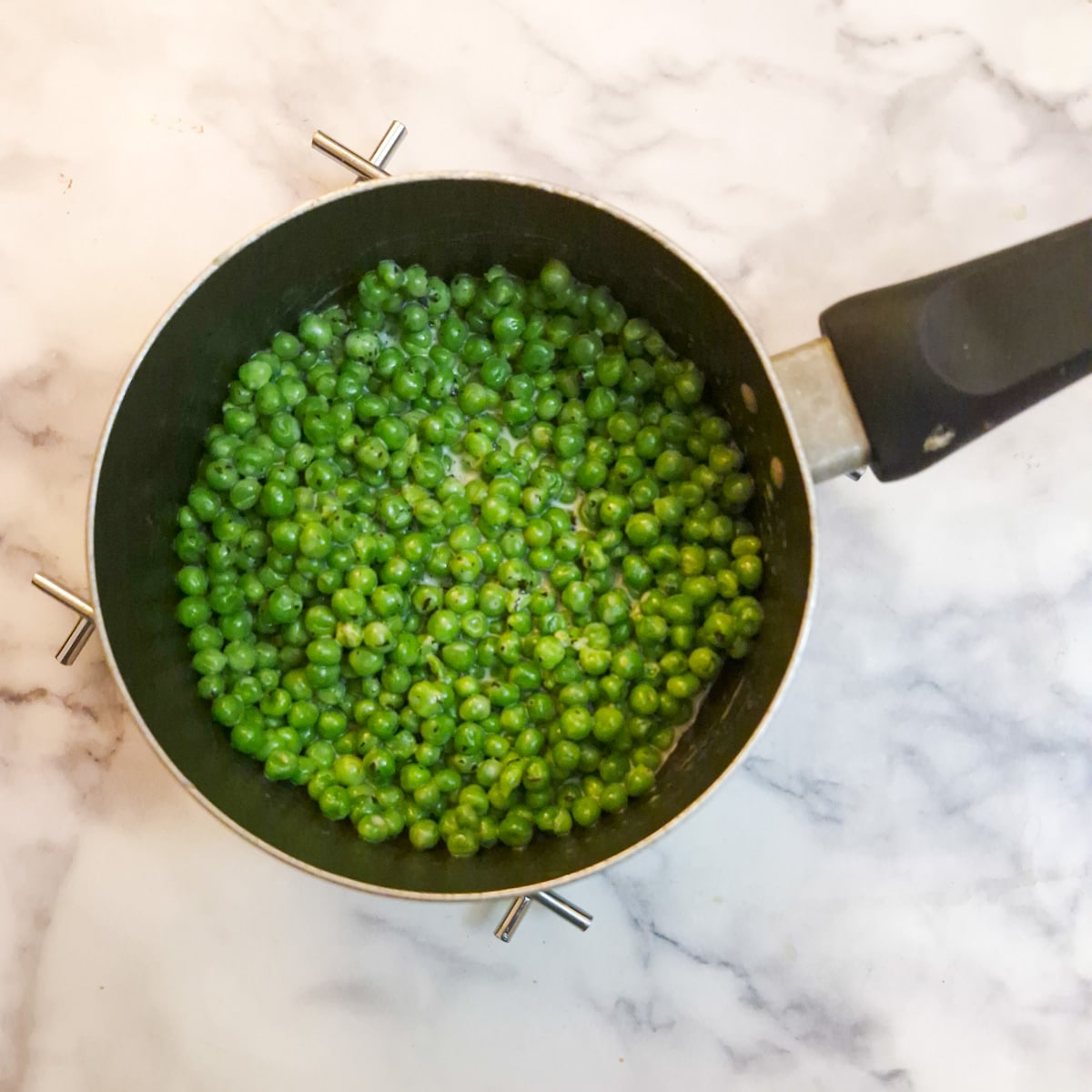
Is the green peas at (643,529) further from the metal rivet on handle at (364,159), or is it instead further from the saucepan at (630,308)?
the metal rivet on handle at (364,159)

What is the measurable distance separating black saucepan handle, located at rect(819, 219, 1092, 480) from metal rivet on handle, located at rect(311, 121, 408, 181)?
2.01ft

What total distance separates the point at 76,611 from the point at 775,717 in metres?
0.91

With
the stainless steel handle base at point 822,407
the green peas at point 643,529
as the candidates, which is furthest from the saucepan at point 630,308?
the green peas at point 643,529

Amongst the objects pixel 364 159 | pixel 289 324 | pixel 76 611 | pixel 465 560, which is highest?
pixel 364 159

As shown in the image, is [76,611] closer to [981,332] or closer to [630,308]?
[630,308]

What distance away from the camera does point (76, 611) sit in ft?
3.96

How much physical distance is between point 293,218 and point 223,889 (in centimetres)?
89

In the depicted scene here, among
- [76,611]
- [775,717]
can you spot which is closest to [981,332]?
[775,717]

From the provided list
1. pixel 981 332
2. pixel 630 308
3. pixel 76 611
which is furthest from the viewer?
pixel 630 308

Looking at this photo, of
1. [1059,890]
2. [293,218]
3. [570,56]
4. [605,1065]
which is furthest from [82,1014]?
[570,56]

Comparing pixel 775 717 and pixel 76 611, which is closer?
pixel 76 611

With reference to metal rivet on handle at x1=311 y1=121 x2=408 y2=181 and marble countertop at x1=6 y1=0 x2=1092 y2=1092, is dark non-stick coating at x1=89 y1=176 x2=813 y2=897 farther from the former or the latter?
A: marble countertop at x1=6 y1=0 x2=1092 y2=1092

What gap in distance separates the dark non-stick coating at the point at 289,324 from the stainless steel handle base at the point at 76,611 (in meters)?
0.07

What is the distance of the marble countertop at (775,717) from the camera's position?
136 centimetres
